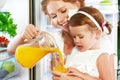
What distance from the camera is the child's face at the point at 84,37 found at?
0.80 meters

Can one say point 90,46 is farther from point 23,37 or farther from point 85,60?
point 23,37

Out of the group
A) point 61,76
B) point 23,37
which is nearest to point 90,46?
point 61,76

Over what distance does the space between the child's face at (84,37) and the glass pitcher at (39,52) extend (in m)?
0.09

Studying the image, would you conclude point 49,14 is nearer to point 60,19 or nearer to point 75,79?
point 60,19

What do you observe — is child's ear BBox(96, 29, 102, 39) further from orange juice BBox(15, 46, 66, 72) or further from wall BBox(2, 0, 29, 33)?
wall BBox(2, 0, 29, 33)

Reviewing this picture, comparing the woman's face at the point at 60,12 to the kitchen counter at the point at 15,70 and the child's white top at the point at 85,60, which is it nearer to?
the child's white top at the point at 85,60

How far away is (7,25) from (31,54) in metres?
0.17

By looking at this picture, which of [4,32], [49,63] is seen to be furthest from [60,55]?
[4,32]

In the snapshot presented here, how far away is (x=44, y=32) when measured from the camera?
842 mm

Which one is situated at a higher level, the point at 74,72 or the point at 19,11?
the point at 19,11

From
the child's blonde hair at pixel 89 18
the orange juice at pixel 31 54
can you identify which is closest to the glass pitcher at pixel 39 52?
the orange juice at pixel 31 54

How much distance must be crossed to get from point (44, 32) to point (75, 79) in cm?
24

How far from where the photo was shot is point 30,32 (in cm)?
85

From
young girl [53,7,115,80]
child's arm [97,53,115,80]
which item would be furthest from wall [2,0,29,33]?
child's arm [97,53,115,80]
